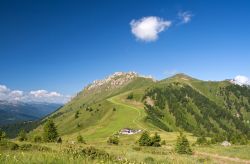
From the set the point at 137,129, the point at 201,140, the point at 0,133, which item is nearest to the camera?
the point at 0,133

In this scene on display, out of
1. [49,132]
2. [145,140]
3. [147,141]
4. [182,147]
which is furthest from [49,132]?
[182,147]

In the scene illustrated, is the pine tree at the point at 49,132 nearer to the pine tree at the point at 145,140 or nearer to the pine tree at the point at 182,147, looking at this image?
the pine tree at the point at 145,140

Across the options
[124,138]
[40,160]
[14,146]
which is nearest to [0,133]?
[14,146]

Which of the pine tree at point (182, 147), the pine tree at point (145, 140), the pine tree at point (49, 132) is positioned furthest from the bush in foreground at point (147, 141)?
the pine tree at point (182, 147)

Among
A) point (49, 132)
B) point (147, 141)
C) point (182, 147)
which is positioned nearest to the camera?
point (182, 147)

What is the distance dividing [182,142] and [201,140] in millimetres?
52676

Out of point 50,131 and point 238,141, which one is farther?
point 238,141

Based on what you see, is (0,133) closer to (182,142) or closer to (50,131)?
(50,131)

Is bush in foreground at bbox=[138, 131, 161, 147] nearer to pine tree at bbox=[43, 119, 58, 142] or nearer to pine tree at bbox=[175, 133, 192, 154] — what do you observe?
pine tree at bbox=[43, 119, 58, 142]

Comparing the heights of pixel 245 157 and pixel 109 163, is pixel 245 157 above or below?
below

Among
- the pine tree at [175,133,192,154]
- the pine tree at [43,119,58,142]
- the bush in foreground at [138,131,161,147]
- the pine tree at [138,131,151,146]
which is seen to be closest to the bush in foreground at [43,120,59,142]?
the pine tree at [43,119,58,142]

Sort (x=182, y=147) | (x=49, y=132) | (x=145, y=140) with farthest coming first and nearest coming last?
(x=145, y=140), (x=49, y=132), (x=182, y=147)

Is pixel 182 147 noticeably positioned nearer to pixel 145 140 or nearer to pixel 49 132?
pixel 145 140

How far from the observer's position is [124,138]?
529 feet
